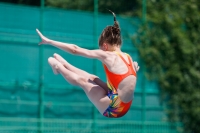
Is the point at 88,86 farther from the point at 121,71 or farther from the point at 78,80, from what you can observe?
the point at 121,71

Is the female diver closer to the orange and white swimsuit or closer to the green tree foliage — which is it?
the orange and white swimsuit

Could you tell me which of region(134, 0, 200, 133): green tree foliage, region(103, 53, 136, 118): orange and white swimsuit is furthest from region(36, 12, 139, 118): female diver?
region(134, 0, 200, 133): green tree foliage

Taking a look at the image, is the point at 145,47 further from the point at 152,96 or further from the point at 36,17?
the point at 36,17

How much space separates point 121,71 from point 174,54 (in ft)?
21.0

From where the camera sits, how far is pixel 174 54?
13.4m

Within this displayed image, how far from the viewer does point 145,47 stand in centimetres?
1300

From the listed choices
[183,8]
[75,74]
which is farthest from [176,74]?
[75,74]

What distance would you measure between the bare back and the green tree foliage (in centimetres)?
565

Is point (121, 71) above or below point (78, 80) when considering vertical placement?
above

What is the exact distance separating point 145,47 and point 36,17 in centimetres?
275

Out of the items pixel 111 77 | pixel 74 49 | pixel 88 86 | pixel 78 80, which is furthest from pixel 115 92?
pixel 74 49

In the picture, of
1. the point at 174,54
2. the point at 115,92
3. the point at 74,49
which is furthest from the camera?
the point at 174,54

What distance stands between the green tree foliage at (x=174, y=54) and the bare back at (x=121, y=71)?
5649mm

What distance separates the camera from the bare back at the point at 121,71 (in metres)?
7.11
